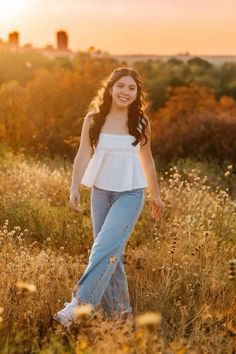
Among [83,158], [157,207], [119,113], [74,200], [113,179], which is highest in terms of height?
[119,113]

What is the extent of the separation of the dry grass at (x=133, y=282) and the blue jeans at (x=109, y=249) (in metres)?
0.23

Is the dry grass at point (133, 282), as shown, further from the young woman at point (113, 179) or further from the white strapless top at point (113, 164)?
the white strapless top at point (113, 164)

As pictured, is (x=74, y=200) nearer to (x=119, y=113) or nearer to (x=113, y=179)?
(x=113, y=179)

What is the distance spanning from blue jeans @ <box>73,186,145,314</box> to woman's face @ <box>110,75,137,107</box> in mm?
641

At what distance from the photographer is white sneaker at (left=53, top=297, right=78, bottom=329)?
4.59m

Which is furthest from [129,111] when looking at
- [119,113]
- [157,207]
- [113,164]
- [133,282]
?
[133,282]

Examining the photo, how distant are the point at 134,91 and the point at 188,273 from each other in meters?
1.62

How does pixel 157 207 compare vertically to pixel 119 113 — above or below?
below

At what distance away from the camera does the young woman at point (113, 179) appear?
4715 mm

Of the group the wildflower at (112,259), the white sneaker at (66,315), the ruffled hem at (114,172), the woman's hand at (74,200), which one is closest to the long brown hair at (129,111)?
the ruffled hem at (114,172)

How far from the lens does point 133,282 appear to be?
18.7 ft

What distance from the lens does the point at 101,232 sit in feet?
15.6

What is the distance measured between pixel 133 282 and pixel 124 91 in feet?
5.23

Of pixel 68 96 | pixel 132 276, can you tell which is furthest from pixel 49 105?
pixel 132 276
